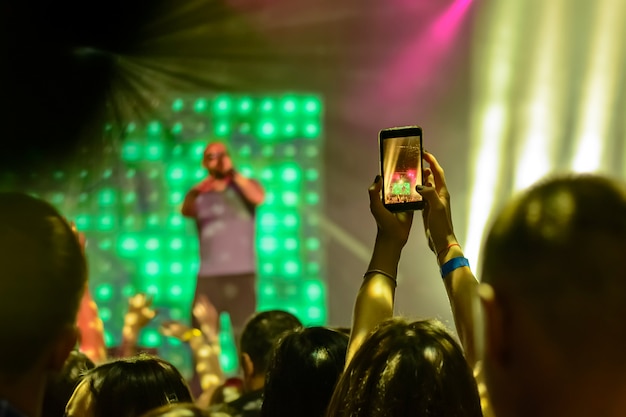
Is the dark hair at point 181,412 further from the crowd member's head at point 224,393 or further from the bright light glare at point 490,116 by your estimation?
the bright light glare at point 490,116

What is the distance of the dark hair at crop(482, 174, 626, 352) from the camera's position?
0.67 meters

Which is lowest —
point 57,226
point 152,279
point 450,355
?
point 152,279

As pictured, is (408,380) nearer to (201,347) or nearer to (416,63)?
(201,347)

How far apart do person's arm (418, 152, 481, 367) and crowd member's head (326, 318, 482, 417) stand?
0.17m

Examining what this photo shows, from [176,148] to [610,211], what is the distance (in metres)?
3.74

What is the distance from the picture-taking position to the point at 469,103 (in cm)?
409

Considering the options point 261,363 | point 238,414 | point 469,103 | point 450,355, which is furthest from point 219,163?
point 450,355

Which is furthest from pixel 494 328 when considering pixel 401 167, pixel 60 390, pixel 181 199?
pixel 181 199

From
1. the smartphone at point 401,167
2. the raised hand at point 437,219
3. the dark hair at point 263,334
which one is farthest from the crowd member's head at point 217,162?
the raised hand at point 437,219

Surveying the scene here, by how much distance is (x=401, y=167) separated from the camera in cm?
157

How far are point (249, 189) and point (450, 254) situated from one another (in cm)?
279

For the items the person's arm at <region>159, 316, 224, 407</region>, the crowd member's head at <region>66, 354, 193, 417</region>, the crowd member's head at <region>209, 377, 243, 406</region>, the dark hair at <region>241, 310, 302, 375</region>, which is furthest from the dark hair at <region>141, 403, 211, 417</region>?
the person's arm at <region>159, 316, 224, 407</region>

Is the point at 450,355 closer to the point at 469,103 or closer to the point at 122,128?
the point at 469,103

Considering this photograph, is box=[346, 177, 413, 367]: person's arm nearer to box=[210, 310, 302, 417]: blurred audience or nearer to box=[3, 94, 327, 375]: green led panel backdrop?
box=[210, 310, 302, 417]: blurred audience
